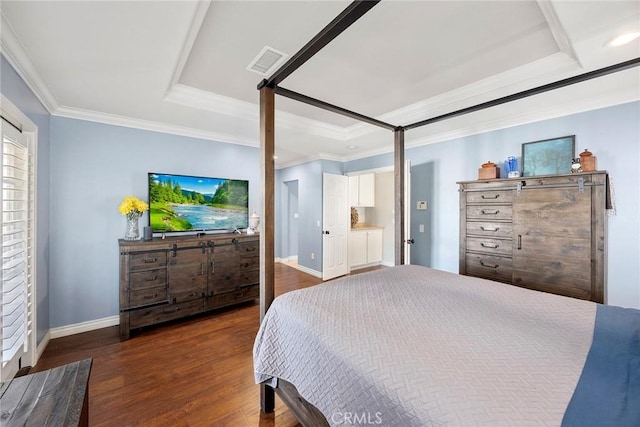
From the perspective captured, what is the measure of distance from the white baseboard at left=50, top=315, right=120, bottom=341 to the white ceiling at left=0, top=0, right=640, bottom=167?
228 cm

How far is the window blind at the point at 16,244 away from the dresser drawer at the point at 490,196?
3944 millimetres

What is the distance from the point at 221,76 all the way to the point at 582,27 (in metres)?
2.62

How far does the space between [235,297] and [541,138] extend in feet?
13.5

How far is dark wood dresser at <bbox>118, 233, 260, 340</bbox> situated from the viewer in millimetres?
2742

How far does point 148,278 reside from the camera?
2.83m

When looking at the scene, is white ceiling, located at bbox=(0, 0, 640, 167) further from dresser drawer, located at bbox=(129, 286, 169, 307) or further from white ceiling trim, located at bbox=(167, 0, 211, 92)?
dresser drawer, located at bbox=(129, 286, 169, 307)

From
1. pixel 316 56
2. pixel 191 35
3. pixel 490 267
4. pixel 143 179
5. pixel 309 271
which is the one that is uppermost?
pixel 316 56

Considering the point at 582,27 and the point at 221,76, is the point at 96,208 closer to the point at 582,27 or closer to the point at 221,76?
the point at 221,76

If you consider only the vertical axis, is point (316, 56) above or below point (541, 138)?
above

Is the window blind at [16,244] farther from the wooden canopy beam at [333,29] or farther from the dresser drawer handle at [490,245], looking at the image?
the dresser drawer handle at [490,245]

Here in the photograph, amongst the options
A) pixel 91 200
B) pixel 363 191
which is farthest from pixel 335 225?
pixel 91 200

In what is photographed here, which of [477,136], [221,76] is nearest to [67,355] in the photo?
[221,76]

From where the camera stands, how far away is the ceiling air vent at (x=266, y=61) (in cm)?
203

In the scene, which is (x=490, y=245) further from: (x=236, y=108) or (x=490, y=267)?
(x=236, y=108)
